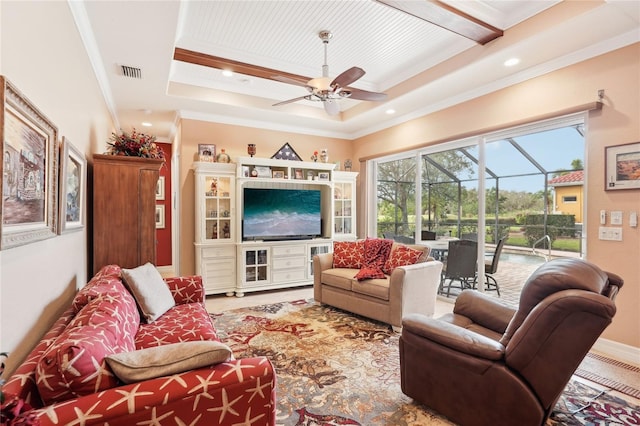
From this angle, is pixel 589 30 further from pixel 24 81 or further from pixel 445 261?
pixel 24 81

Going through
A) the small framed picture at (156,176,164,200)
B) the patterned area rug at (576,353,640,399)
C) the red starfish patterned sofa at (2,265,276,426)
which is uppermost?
the small framed picture at (156,176,164,200)

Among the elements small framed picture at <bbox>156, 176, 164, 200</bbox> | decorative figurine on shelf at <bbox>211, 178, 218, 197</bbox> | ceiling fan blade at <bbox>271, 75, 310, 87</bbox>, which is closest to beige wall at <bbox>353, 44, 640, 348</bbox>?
ceiling fan blade at <bbox>271, 75, 310, 87</bbox>

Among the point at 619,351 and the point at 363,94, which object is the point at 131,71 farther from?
the point at 619,351

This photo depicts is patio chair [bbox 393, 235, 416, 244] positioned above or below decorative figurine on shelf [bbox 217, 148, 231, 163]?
below

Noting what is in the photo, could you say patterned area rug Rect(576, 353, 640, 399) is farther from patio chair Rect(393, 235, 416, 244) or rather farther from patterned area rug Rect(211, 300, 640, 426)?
patio chair Rect(393, 235, 416, 244)

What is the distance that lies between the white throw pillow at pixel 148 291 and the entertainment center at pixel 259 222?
2.02 m

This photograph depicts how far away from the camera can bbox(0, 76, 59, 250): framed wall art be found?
1.20 metres

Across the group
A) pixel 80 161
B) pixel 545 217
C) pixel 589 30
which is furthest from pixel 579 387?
pixel 80 161

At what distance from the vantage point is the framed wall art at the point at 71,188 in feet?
6.52

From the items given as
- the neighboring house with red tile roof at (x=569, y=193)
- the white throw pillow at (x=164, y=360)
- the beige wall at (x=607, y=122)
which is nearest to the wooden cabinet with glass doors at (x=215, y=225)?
the white throw pillow at (x=164, y=360)

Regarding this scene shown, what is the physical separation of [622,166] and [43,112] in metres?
4.15

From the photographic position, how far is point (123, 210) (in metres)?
3.07

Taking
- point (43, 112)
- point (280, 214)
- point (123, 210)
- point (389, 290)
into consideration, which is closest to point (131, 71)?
point (123, 210)

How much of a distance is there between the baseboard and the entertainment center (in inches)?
138
